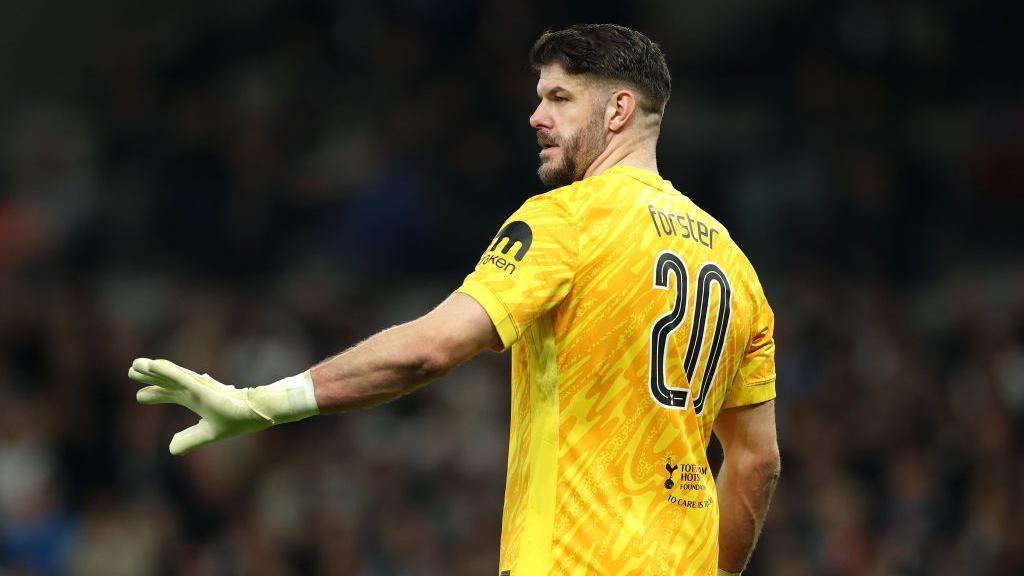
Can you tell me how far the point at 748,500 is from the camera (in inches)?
175

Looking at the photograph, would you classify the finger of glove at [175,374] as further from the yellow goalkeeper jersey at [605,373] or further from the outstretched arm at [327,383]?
the yellow goalkeeper jersey at [605,373]

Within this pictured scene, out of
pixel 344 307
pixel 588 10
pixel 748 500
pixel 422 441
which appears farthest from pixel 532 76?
pixel 748 500

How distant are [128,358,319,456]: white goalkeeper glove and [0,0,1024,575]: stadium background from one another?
570 centimetres

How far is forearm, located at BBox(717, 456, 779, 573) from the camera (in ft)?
14.5

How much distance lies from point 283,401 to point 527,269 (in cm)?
69

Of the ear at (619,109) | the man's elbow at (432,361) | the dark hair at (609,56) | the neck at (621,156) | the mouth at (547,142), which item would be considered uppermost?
the dark hair at (609,56)

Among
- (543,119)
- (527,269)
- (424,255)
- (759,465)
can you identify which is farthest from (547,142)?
(424,255)

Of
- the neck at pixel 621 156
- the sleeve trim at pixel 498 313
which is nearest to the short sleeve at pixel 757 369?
the neck at pixel 621 156

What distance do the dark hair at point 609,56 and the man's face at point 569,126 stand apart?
4cm

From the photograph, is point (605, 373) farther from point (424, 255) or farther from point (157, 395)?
point (424, 255)

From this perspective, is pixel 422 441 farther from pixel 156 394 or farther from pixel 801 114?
pixel 156 394

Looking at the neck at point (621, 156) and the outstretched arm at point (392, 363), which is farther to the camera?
the neck at point (621, 156)

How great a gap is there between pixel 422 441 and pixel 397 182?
91.9 inches

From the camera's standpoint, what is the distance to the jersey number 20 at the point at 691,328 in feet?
13.0
